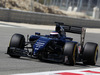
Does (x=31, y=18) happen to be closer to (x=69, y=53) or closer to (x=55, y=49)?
(x=55, y=49)

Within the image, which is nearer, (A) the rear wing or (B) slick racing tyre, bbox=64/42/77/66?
(B) slick racing tyre, bbox=64/42/77/66

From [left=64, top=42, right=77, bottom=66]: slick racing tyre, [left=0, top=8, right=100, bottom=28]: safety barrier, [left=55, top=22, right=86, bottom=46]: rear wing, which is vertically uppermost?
[left=55, top=22, right=86, bottom=46]: rear wing

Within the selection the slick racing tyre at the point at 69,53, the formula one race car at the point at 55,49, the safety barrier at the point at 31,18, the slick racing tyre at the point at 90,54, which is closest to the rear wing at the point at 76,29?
the formula one race car at the point at 55,49

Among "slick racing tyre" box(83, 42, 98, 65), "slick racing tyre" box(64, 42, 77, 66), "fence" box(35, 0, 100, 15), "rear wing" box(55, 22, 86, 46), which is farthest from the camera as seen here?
"fence" box(35, 0, 100, 15)

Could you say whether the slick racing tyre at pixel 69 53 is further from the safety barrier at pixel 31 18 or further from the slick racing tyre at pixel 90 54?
the safety barrier at pixel 31 18

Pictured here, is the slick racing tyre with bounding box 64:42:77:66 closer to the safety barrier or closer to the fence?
the safety barrier

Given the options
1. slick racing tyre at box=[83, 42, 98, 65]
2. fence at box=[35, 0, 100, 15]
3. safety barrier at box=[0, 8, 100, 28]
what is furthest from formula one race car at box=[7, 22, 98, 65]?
fence at box=[35, 0, 100, 15]

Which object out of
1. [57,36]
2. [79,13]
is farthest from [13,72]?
[79,13]

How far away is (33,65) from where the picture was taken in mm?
9102

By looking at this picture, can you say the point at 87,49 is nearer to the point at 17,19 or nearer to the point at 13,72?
the point at 13,72

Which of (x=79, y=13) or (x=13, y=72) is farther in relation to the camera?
(x=79, y=13)

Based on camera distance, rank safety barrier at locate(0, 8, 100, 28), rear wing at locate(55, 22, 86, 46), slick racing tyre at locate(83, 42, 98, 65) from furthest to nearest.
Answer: safety barrier at locate(0, 8, 100, 28)
rear wing at locate(55, 22, 86, 46)
slick racing tyre at locate(83, 42, 98, 65)

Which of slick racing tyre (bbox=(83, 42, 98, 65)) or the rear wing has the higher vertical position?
the rear wing

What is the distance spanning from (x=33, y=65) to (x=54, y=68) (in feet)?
1.96
